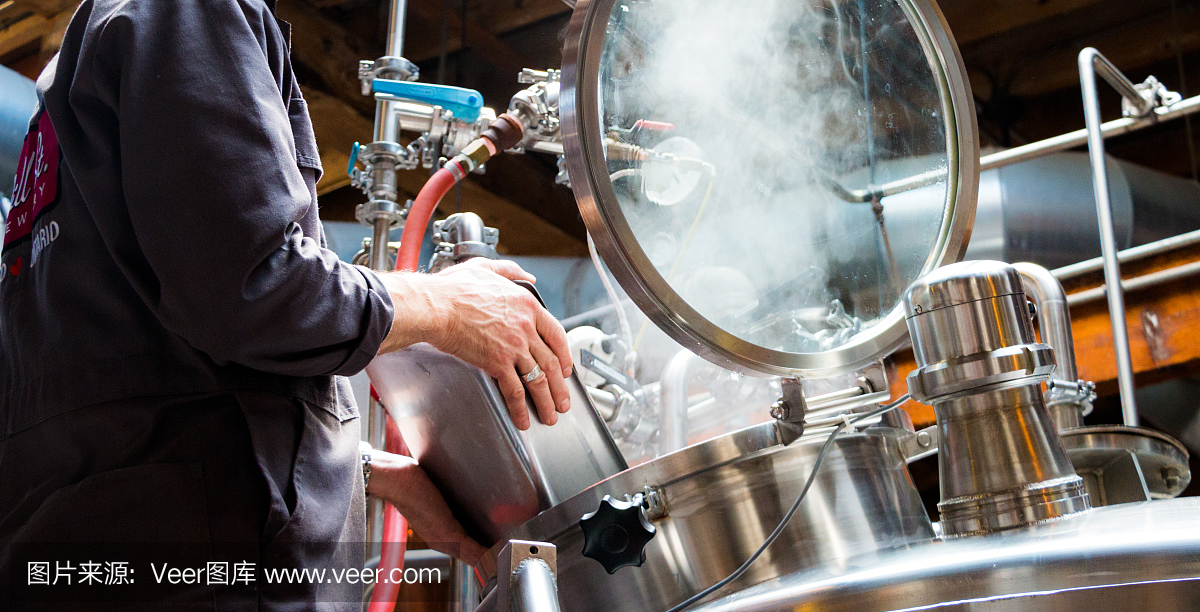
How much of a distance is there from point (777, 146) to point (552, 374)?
0.32 meters

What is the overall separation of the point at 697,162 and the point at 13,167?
1.43 metres

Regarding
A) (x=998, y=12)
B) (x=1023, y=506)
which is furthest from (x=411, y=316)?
(x=998, y=12)

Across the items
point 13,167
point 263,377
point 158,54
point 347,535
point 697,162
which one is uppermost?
point 13,167

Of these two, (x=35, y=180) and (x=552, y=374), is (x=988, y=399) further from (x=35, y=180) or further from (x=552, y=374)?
Answer: (x=35, y=180)

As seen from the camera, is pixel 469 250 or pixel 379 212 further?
pixel 379 212

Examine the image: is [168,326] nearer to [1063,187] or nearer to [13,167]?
[13,167]

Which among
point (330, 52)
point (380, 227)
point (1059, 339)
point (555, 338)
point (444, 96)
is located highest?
point (330, 52)

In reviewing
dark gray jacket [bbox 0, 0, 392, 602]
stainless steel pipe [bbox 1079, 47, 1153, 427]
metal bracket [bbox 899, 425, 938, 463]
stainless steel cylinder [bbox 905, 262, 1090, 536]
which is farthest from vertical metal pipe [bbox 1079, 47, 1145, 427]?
dark gray jacket [bbox 0, 0, 392, 602]

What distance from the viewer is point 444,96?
134cm

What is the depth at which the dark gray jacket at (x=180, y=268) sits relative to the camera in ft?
2.14

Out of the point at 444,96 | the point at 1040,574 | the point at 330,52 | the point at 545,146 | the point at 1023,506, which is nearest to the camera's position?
the point at 1040,574

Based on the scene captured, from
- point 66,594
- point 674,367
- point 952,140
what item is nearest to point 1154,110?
point 952,140

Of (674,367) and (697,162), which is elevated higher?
(697,162)

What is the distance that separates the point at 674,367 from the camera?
1215 millimetres
